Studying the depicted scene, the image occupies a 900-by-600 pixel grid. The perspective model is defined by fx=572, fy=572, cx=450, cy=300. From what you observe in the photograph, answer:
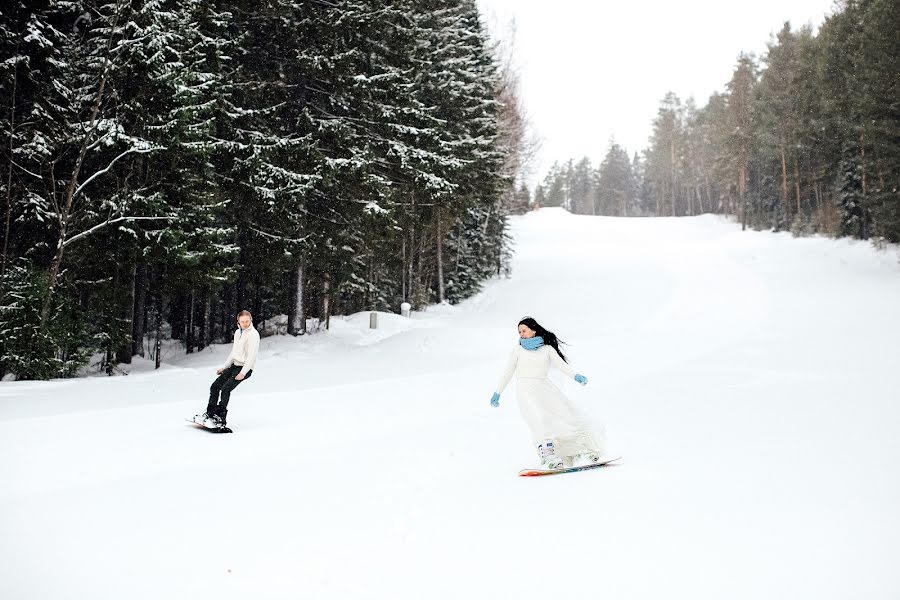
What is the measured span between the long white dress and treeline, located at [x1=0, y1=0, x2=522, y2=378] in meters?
10.1

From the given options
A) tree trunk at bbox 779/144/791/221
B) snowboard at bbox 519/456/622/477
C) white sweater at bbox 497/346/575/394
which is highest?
tree trunk at bbox 779/144/791/221

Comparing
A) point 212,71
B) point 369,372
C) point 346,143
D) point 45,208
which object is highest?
point 212,71

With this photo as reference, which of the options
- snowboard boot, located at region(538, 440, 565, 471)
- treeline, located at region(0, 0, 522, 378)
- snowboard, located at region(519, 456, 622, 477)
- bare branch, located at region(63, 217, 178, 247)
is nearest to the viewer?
snowboard, located at region(519, 456, 622, 477)

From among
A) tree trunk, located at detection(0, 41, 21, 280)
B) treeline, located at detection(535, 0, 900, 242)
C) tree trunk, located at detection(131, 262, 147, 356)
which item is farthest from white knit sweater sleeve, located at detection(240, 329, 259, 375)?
treeline, located at detection(535, 0, 900, 242)

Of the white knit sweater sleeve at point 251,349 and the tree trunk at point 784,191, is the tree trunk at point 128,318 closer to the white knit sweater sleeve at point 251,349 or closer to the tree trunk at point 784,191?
the white knit sweater sleeve at point 251,349

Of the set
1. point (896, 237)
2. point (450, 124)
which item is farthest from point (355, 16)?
point (896, 237)

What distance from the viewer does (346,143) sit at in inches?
669

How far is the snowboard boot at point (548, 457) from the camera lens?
6.53 m

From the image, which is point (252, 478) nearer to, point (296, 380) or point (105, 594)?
point (105, 594)

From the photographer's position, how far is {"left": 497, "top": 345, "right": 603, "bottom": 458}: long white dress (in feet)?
21.9

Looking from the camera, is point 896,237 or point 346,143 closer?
point 346,143

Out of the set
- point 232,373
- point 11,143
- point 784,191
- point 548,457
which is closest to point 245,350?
point 232,373

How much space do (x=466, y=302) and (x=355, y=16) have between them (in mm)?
17132

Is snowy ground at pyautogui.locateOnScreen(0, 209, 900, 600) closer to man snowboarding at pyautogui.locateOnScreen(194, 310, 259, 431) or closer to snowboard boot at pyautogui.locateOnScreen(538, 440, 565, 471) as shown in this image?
snowboard boot at pyautogui.locateOnScreen(538, 440, 565, 471)
